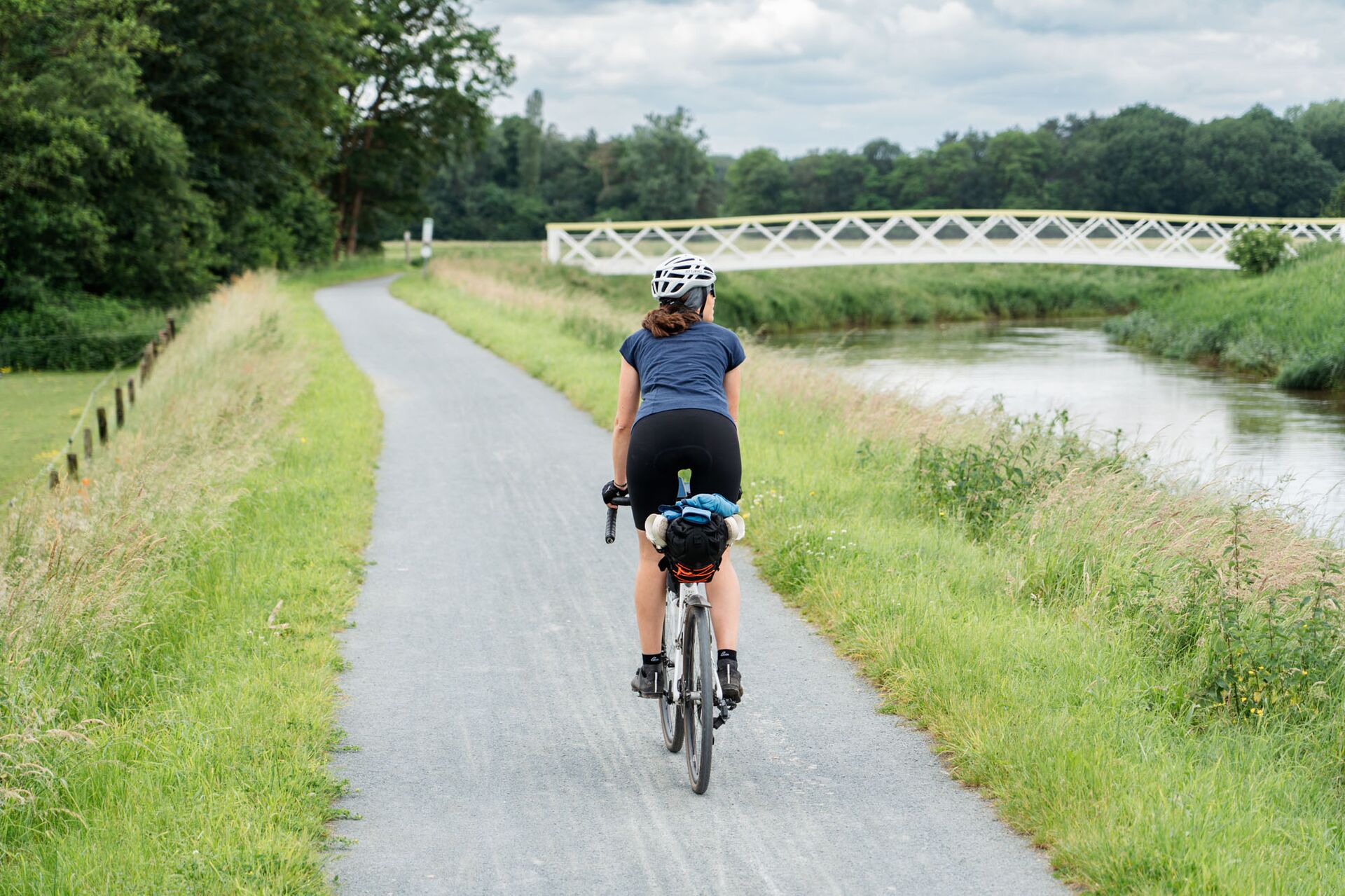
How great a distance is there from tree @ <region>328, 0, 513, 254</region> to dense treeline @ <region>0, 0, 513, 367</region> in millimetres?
5461

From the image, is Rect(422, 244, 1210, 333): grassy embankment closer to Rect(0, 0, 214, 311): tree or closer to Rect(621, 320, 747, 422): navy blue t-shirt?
Rect(0, 0, 214, 311): tree

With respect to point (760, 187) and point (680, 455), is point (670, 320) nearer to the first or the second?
point (680, 455)

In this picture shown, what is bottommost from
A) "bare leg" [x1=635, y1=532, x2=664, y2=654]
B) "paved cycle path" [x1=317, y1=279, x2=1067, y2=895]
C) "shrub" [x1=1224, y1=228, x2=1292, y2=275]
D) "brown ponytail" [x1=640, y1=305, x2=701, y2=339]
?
"paved cycle path" [x1=317, y1=279, x2=1067, y2=895]

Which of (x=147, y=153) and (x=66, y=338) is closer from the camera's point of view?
(x=66, y=338)

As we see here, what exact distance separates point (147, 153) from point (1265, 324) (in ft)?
83.4

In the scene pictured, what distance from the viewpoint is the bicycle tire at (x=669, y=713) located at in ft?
14.9

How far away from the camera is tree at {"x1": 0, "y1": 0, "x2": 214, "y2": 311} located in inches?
941

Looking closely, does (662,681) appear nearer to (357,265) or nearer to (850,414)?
(850,414)

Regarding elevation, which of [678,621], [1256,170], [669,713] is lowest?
[669,713]

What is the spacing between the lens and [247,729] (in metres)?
4.55

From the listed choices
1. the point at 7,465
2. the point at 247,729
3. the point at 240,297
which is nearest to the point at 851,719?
the point at 247,729

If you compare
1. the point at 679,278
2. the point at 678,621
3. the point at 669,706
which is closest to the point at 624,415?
the point at 679,278

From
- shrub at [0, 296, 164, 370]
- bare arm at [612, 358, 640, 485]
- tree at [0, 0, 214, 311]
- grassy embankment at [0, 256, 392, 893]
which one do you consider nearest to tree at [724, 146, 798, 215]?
tree at [0, 0, 214, 311]

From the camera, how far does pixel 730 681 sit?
166 inches
